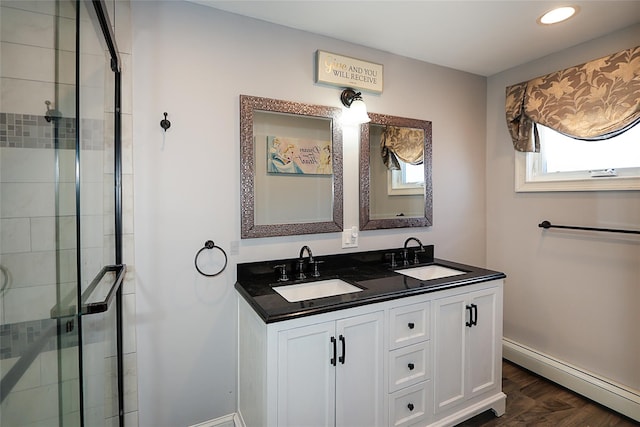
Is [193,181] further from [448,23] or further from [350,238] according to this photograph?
[448,23]

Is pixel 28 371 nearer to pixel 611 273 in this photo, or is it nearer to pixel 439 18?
pixel 439 18

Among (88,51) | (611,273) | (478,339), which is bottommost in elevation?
(478,339)

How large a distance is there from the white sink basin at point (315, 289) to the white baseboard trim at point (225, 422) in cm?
71

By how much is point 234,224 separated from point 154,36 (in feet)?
3.32

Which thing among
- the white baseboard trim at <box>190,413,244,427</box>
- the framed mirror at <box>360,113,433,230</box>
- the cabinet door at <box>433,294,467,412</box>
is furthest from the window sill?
the white baseboard trim at <box>190,413,244,427</box>

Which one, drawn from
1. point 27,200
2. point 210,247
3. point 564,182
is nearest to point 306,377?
point 210,247

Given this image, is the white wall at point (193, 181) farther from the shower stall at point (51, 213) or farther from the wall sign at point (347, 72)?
the shower stall at point (51, 213)

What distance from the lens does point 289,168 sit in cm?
190

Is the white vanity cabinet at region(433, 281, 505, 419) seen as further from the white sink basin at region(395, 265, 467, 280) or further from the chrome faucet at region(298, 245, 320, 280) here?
the chrome faucet at region(298, 245, 320, 280)

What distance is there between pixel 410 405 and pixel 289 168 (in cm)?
144

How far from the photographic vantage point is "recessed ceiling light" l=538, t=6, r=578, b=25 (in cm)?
174

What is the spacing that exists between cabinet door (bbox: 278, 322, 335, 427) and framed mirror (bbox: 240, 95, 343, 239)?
2.13 feet

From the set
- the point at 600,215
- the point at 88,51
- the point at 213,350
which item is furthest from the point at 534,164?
the point at 88,51

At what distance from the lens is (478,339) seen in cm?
190
